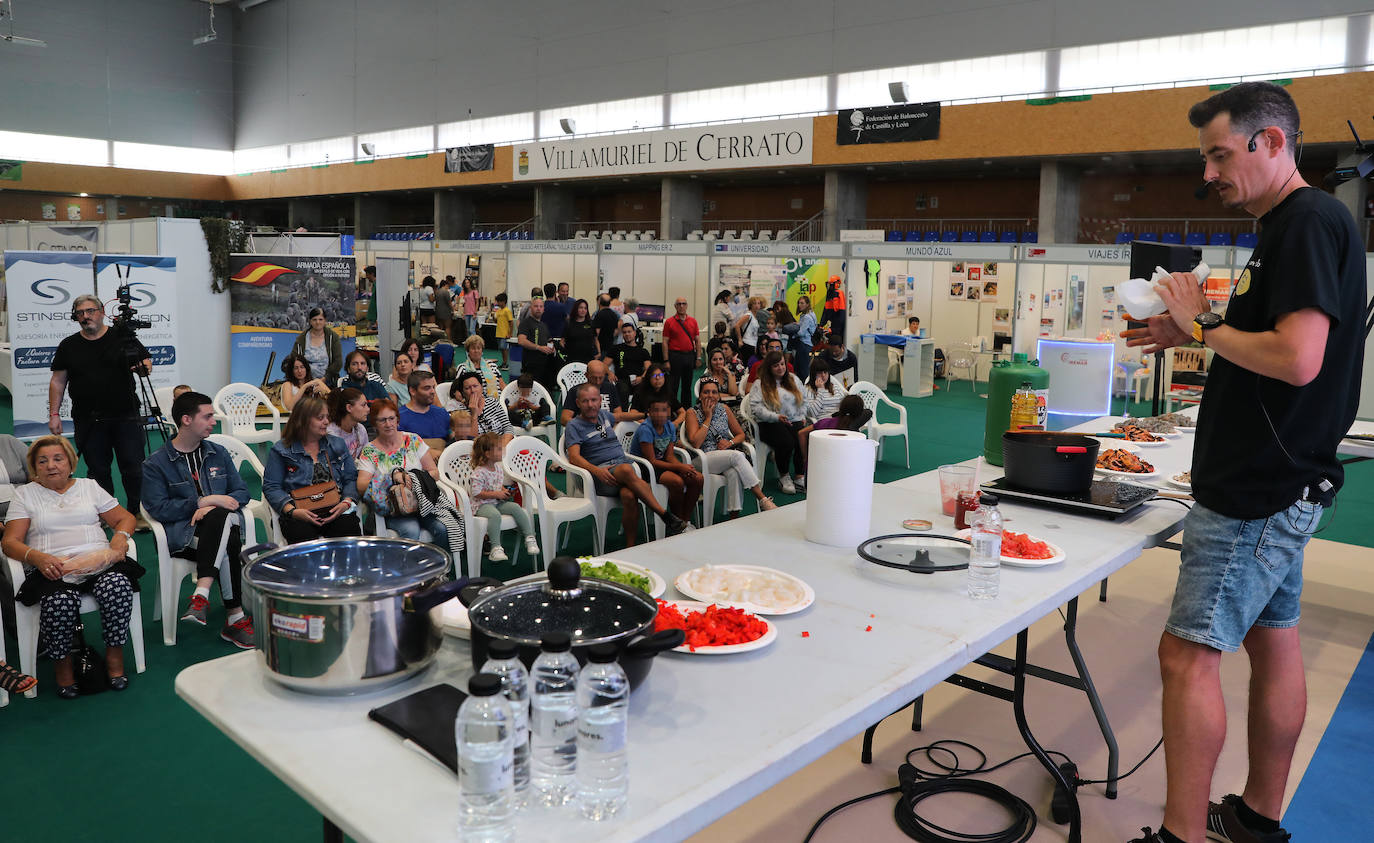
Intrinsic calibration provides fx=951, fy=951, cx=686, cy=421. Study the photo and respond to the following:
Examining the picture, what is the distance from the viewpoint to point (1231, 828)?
8.87 feet

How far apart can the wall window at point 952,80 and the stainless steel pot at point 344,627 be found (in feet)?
55.1

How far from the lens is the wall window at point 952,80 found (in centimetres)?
1620

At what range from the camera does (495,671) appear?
4.61 feet

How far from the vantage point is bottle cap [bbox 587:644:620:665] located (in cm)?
139

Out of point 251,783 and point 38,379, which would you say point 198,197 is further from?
point 251,783

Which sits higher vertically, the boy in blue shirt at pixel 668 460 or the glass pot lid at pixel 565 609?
the glass pot lid at pixel 565 609

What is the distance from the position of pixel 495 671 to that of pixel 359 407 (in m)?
4.27

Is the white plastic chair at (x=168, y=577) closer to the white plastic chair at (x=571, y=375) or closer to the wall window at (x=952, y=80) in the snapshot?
the white plastic chair at (x=571, y=375)

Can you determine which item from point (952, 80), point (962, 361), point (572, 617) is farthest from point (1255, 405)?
point (952, 80)

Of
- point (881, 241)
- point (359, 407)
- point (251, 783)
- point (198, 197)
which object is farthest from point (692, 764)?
point (198, 197)

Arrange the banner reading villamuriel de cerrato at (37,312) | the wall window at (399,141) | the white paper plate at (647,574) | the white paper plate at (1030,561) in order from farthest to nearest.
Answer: the wall window at (399,141), the banner reading villamuriel de cerrato at (37,312), the white paper plate at (1030,561), the white paper plate at (647,574)

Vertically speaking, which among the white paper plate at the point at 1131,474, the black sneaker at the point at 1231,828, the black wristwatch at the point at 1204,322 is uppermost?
the black wristwatch at the point at 1204,322

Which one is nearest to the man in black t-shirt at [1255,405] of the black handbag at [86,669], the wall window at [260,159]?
the black handbag at [86,669]

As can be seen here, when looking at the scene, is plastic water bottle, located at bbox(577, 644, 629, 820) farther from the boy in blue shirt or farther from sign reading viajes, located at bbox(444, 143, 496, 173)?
sign reading viajes, located at bbox(444, 143, 496, 173)
